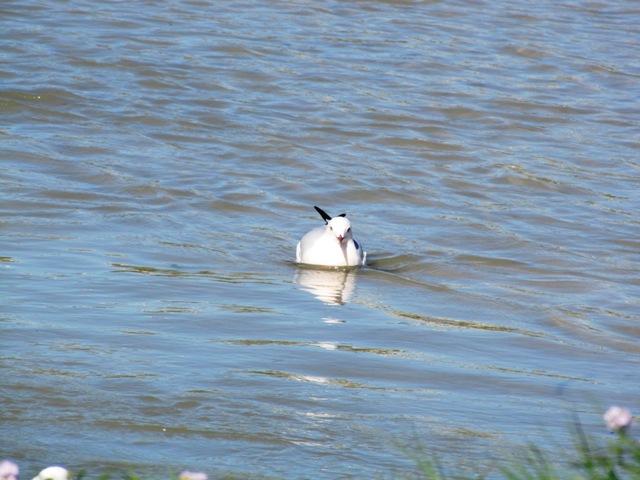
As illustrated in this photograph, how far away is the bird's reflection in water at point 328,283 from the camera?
807 cm

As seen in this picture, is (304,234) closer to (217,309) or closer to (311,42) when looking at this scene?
(217,309)

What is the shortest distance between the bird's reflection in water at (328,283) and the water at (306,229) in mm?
33

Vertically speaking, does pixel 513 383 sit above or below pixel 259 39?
below

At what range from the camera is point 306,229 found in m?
10.2

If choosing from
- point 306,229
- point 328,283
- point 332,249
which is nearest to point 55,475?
point 328,283

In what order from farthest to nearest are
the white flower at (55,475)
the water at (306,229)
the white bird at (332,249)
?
the white bird at (332,249) < the water at (306,229) < the white flower at (55,475)

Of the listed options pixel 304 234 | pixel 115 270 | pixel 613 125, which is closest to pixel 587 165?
pixel 613 125

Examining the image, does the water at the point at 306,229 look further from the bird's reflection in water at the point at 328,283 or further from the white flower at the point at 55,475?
the white flower at the point at 55,475

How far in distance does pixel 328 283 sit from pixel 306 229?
1.67 m

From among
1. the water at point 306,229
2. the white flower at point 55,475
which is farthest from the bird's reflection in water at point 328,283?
the white flower at point 55,475

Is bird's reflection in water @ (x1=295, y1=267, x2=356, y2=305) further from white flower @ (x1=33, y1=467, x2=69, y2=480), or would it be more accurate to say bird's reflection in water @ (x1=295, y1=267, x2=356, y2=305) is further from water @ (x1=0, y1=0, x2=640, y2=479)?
white flower @ (x1=33, y1=467, x2=69, y2=480)

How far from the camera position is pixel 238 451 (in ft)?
16.1

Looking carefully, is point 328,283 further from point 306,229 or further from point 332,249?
point 306,229

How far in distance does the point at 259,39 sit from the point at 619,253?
837cm
